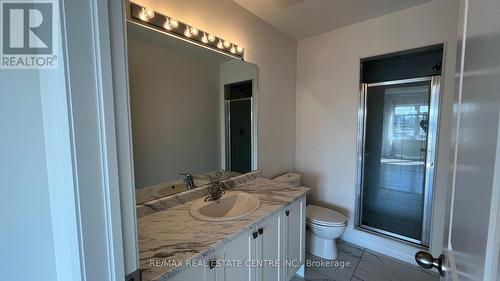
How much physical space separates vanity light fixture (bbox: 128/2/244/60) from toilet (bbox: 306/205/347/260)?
175 cm

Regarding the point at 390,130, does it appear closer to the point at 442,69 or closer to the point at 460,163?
the point at 442,69

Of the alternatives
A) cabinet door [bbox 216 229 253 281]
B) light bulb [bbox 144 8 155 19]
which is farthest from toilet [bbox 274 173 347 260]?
light bulb [bbox 144 8 155 19]

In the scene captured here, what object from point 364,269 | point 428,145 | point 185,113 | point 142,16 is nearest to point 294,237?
point 364,269

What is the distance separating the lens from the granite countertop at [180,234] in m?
0.85

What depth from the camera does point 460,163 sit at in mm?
532

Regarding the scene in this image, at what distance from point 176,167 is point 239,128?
743 millimetres

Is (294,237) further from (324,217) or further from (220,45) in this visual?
(220,45)

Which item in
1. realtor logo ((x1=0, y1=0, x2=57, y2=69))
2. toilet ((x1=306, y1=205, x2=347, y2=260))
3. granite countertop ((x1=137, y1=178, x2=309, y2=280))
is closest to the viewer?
realtor logo ((x1=0, y1=0, x2=57, y2=69))

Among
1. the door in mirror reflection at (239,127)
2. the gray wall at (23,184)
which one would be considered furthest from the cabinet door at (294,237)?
the gray wall at (23,184)

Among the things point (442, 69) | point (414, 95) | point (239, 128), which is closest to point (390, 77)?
point (414, 95)

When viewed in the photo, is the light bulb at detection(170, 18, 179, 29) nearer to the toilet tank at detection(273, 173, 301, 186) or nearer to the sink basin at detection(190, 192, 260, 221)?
the sink basin at detection(190, 192, 260, 221)

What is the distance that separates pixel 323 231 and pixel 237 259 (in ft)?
3.98

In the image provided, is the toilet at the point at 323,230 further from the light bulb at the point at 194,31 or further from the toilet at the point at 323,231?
the light bulb at the point at 194,31

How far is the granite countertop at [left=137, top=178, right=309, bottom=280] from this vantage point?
846 mm
